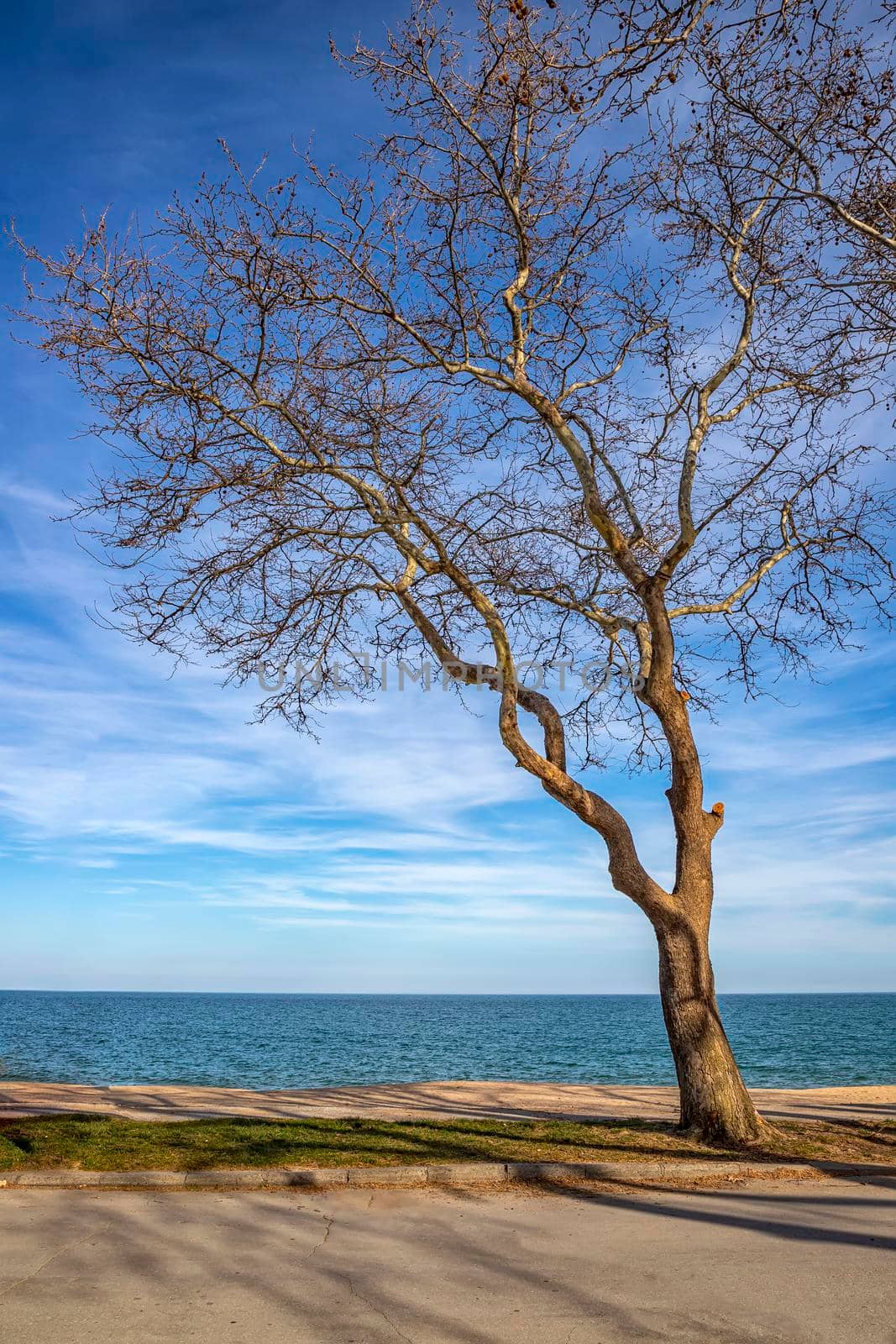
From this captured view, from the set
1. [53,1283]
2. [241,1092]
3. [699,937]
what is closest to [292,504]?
[699,937]

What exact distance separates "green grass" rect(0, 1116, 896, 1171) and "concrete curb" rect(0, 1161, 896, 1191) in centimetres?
24

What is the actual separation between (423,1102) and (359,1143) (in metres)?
5.90

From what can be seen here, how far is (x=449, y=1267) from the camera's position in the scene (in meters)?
5.80

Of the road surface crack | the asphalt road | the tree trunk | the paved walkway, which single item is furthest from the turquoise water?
the road surface crack

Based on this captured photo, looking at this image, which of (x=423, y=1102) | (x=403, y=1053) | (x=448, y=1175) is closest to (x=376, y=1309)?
(x=448, y=1175)

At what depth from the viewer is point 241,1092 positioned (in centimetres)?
1770

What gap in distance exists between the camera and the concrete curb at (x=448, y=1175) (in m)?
7.99

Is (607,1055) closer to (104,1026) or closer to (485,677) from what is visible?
(485,677)

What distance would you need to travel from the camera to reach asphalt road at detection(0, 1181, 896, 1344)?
15.5 ft

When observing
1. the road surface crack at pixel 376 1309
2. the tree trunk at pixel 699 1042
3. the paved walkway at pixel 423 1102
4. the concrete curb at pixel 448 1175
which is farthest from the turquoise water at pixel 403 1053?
the road surface crack at pixel 376 1309

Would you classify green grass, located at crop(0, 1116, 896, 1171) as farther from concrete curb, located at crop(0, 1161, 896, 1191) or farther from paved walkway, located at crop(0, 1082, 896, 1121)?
paved walkway, located at crop(0, 1082, 896, 1121)

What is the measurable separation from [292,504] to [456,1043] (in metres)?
50.0

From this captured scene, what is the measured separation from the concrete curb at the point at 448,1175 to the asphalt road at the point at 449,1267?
12.9 inches

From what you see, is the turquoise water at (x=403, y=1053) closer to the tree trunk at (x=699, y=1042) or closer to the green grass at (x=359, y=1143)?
the green grass at (x=359, y=1143)
